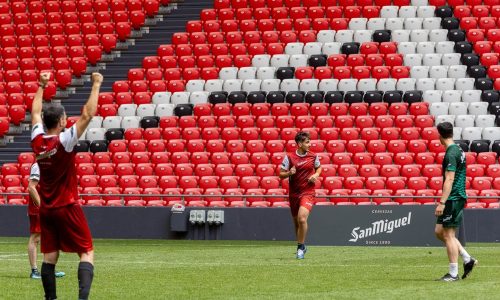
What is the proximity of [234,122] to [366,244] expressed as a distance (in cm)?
832

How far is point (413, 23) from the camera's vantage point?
3309 cm

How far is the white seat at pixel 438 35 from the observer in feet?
106

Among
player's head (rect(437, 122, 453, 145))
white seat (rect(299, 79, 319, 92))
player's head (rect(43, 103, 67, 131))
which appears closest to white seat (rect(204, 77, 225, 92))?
white seat (rect(299, 79, 319, 92))

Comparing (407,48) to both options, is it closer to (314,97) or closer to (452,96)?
(452,96)

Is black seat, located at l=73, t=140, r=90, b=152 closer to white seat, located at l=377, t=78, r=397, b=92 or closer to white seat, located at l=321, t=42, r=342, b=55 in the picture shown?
white seat, located at l=321, t=42, r=342, b=55

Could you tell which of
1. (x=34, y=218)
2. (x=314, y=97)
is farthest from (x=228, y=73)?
(x=34, y=218)

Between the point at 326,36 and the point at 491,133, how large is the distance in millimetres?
6731

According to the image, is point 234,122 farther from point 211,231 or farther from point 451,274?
point 451,274

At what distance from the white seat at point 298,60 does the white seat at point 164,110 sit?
12.8 ft

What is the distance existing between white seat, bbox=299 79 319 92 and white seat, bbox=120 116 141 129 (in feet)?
16.3

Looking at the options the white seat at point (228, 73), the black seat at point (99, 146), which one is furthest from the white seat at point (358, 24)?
the black seat at point (99, 146)

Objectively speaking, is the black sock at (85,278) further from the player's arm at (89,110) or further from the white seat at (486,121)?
the white seat at (486,121)

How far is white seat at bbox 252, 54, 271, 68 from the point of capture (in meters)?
33.1

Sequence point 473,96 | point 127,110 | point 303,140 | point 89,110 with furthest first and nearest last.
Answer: point 127,110 < point 473,96 < point 303,140 < point 89,110
